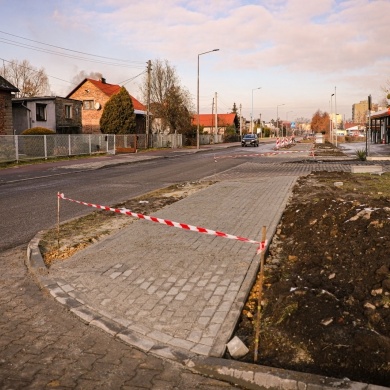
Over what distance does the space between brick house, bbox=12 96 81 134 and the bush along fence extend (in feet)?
24.3

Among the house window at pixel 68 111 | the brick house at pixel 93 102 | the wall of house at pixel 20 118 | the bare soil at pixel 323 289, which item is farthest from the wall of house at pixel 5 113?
the bare soil at pixel 323 289

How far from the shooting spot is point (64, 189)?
14242 mm

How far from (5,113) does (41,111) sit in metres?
8.29

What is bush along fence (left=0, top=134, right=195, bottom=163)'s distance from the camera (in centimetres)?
2480

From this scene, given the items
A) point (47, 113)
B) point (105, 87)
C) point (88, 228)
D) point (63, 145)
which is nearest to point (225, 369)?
point (88, 228)

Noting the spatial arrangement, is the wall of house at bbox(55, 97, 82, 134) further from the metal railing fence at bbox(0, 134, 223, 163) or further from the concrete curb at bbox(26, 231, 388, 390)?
the concrete curb at bbox(26, 231, 388, 390)

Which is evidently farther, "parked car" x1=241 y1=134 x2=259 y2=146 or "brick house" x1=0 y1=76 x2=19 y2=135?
"parked car" x1=241 y1=134 x2=259 y2=146

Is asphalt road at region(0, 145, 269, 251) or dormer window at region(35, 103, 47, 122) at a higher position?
dormer window at region(35, 103, 47, 122)

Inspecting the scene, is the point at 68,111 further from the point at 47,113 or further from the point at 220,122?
the point at 220,122

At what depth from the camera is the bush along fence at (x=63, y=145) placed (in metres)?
24.8

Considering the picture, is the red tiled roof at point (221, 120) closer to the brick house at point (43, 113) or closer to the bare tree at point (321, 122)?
the bare tree at point (321, 122)

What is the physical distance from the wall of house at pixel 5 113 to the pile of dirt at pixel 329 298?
29.8 meters

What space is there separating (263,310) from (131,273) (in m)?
1.87

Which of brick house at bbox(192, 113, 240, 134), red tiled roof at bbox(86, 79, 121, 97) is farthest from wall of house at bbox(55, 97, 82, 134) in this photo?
brick house at bbox(192, 113, 240, 134)
